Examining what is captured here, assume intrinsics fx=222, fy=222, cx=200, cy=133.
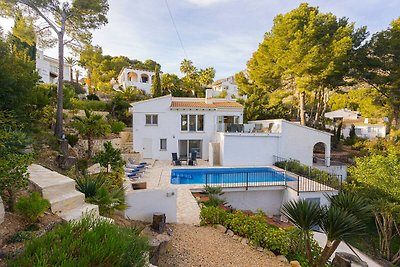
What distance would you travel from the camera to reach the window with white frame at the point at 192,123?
22.1 metres

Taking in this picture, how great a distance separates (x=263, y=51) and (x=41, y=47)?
22.4 meters

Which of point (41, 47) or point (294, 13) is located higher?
point (294, 13)

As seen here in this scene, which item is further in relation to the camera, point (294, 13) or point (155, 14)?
point (294, 13)

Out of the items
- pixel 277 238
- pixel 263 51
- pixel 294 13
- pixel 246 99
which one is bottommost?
pixel 277 238

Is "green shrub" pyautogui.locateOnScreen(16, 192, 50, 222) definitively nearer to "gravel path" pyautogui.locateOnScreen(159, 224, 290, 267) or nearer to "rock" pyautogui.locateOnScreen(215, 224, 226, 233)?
"gravel path" pyautogui.locateOnScreen(159, 224, 290, 267)

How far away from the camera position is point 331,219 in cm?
645

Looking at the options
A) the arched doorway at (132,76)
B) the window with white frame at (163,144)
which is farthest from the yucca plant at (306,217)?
the arched doorway at (132,76)

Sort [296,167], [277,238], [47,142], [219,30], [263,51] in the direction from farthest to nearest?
1. [263,51]
2. [296,167]
3. [219,30]
4. [47,142]
5. [277,238]

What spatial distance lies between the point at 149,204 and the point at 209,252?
2.95m

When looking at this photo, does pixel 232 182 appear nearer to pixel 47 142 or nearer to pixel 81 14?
pixel 47 142

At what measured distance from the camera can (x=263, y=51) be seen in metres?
27.0

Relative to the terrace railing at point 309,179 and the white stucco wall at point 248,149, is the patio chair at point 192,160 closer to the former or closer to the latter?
the white stucco wall at point 248,149

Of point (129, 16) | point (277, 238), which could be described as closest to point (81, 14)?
point (129, 16)

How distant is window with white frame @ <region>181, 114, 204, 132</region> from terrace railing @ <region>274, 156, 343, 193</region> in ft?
25.7
